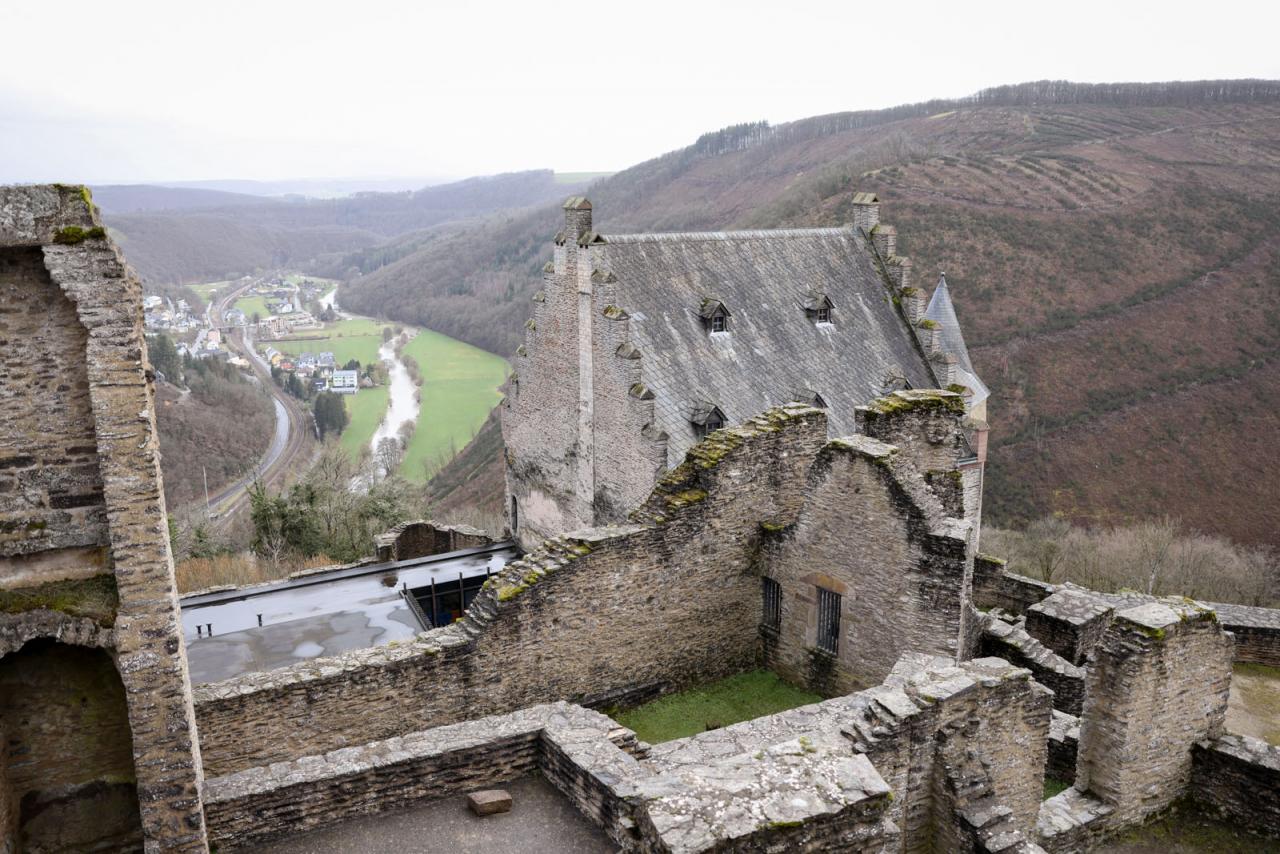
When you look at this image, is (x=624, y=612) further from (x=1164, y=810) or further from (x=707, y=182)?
(x=707, y=182)

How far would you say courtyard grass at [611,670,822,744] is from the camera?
1548 centimetres

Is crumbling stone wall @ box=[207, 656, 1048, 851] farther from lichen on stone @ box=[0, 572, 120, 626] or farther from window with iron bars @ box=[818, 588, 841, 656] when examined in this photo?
window with iron bars @ box=[818, 588, 841, 656]

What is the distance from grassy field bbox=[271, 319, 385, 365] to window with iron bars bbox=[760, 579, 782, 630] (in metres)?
97.2

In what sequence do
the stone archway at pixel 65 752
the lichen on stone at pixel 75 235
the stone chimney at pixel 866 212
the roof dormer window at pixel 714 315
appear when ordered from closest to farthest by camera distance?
the lichen on stone at pixel 75 235, the stone archway at pixel 65 752, the roof dormer window at pixel 714 315, the stone chimney at pixel 866 212

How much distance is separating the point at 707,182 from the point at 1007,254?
6292cm

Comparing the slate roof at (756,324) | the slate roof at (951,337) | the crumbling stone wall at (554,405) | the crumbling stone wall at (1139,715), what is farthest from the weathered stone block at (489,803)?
the slate roof at (951,337)

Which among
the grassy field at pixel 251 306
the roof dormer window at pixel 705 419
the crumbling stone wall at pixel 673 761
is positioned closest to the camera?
the crumbling stone wall at pixel 673 761

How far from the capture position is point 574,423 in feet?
80.7

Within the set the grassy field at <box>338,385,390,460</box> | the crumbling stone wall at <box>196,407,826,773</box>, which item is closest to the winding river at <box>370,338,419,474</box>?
the grassy field at <box>338,385,390,460</box>

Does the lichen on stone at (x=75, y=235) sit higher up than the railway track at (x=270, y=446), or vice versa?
the lichen on stone at (x=75, y=235)

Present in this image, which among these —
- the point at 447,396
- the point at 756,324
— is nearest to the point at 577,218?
the point at 756,324

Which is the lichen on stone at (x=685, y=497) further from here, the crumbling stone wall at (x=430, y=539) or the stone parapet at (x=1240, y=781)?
the crumbling stone wall at (x=430, y=539)

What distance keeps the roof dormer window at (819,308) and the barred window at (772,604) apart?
1226cm

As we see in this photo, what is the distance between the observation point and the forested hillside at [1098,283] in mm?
66812
